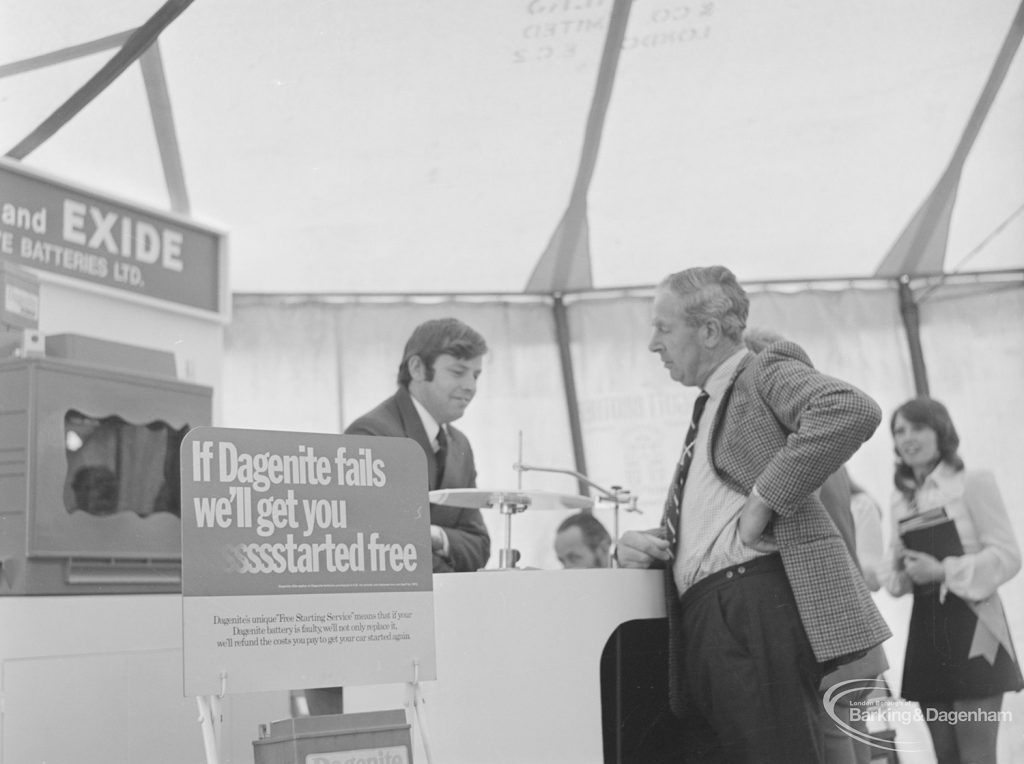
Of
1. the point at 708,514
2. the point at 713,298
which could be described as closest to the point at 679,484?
the point at 708,514

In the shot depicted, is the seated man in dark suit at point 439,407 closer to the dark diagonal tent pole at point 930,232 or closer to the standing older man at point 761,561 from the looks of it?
the standing older man at point 761,561

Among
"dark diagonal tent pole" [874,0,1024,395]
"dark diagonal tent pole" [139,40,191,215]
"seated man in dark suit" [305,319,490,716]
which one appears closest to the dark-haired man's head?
"seated man in dark suit" [305,319,490,716]

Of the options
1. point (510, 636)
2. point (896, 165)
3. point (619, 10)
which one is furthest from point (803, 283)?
point (510, 636)

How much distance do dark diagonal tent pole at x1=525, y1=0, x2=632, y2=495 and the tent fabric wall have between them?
0.09 ft

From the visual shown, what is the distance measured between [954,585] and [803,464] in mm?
1178

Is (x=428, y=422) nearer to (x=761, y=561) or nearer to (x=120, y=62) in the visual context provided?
(x=761, y=561)

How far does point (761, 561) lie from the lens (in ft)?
6.29

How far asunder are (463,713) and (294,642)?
→ 16.2 inches

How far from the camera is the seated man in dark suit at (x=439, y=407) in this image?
2.41 meters

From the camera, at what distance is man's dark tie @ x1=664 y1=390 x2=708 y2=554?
2053 mm

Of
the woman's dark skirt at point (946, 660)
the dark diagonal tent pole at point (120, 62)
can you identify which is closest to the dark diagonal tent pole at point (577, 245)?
the woman's dark skirt at point (946, 660)

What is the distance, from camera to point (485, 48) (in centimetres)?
311

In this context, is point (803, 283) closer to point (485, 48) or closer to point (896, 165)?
point (896, 165)

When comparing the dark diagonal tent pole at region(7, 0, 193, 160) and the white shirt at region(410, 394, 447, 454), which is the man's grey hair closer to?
the white shirt at region(410, 394, 447, 454)
